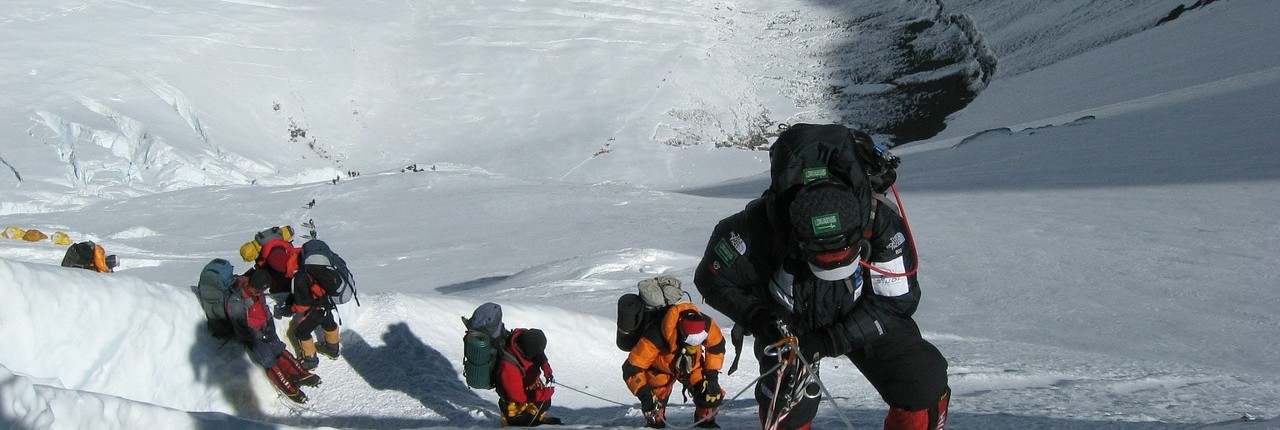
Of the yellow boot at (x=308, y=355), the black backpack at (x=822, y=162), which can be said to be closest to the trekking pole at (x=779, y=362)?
the black backpack at (x=822, y=162)

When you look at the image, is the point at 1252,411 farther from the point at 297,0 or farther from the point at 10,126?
the point at 297,0

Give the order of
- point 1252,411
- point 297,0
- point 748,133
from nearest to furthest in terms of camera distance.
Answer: point 1252,411
point 748,133
point 297,0

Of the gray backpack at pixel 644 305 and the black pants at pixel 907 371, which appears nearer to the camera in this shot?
the black pants at pixel 907 371

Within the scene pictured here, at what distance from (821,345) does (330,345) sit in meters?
3.25

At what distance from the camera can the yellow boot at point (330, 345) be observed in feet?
17.4

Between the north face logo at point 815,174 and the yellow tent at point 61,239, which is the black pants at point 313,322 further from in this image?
the yellow tent at point 61,239

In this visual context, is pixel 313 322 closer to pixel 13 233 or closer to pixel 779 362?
pixel 779 362

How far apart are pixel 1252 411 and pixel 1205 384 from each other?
0.69m

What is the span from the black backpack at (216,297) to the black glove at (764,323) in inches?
119

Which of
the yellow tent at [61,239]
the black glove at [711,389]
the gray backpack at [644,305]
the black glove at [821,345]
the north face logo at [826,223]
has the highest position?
the north face logo at [826,223]

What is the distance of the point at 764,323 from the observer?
3486 mm

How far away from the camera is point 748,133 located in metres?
36.0

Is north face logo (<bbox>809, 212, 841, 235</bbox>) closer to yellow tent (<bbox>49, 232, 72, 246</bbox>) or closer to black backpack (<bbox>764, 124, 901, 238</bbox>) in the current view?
black backpack (<bbox>764, 124, 901, 238</bbox>)

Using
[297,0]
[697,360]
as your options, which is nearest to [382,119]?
[297,0]
